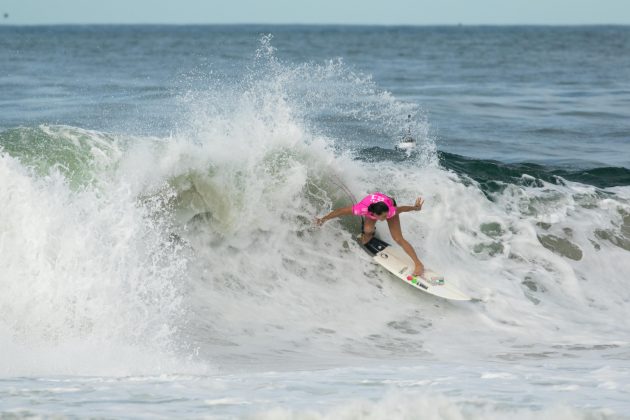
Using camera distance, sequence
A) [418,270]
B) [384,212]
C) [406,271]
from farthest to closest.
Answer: [406,271] → [418,270] → [384,212]

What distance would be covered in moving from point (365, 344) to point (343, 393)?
116 inches

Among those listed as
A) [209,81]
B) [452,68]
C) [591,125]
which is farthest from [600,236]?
[452,68]

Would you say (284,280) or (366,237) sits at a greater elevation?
(366,237)

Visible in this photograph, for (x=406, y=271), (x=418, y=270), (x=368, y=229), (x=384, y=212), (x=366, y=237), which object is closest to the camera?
(x=384, y=212)

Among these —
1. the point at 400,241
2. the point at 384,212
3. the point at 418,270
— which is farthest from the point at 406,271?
the point at 384,212

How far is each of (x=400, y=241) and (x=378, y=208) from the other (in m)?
0.52

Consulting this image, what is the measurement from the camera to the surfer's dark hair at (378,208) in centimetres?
1072

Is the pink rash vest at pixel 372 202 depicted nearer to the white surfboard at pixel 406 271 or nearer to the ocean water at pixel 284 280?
the white surfboard at pixel 406 271

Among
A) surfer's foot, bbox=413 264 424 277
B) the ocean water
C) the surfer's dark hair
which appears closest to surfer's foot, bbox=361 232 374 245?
the ocean water

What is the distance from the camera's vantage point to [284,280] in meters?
11.0

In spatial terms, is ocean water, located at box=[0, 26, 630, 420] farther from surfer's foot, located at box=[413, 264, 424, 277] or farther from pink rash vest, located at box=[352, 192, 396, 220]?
pink rash vest, located at box=[352, 192, 396, 220]

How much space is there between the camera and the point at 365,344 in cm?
951

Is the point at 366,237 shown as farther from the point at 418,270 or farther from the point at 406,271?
the point at 418,270

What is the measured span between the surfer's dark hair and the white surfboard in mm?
746
